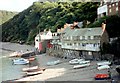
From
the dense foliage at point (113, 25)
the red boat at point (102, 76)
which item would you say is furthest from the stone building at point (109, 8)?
the red boat at point (102, 76)

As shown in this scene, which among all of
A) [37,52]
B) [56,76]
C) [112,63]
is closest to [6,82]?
[56,76]

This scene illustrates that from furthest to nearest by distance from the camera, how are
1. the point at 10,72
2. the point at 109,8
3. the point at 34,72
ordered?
the point at 109,8, the point at 10,72, the point at 34,72

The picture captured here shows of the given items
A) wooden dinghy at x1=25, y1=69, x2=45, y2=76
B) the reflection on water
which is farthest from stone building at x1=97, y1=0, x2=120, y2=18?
the reflection on water

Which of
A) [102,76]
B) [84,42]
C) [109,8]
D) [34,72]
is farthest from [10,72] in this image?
[109,8]

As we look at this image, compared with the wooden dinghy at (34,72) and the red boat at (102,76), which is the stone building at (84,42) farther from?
the red boat at (102,76)

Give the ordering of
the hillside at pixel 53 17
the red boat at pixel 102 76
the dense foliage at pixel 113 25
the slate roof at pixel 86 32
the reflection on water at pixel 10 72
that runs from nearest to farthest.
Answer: the red boat at pixel 102 76 → the reflection on water at pixel 10 72 → the dense foliage at pixel 113 25 → the slate roof at pixel 86 32 → the hillside at pixel 53 17

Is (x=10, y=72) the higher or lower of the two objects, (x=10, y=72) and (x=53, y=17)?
the lower

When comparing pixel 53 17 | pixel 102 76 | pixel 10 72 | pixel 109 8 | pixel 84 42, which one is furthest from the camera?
pixel 53 17

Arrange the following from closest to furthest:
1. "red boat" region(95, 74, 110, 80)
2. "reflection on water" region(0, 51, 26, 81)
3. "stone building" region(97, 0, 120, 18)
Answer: "red boat" region(95, 74, 110, 80)
"reflection on water" region(0, 51, 26, 81)
"stone building" region(97, 0, 120, 18)

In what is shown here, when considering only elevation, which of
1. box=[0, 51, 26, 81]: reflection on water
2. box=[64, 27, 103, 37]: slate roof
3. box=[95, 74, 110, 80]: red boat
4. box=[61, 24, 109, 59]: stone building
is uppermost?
box=[64, 27, 103, 37]: slate roof

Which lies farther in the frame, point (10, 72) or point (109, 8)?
point (109, 8)

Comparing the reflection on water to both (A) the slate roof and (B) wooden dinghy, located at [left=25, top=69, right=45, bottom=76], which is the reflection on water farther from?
(A) the slate roof

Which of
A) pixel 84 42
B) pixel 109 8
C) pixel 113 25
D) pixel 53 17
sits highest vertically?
pixel 109 8

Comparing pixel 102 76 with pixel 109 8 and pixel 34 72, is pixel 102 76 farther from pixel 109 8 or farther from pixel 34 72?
pixel 109 8
